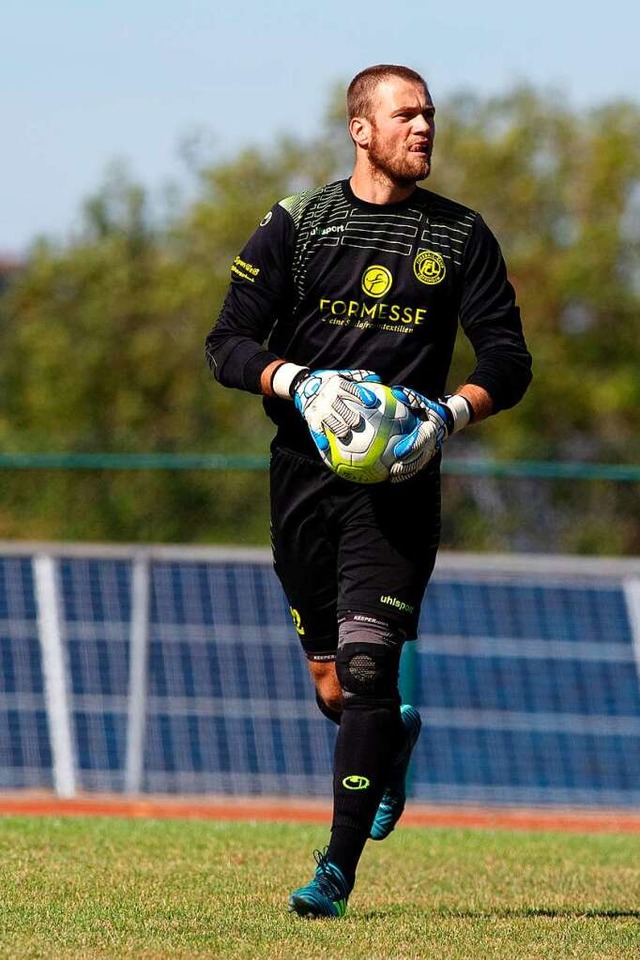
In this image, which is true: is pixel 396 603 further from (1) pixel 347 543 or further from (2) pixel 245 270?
(2) pixel 245 270

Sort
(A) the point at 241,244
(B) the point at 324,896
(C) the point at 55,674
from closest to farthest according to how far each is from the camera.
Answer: (B) the point at 324,896 → (C) the point at 55,674 → (A) the point at 241,244

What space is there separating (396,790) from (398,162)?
7.05ft

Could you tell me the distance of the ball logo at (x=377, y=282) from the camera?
18.8 ft

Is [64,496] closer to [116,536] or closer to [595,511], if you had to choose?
[116,536]

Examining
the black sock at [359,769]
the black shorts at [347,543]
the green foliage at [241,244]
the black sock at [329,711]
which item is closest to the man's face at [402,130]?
the black shorts at [347,543]

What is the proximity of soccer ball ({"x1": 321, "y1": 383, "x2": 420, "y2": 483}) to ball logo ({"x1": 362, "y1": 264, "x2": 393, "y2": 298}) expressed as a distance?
0.42m

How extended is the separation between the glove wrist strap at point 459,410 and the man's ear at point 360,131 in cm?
87

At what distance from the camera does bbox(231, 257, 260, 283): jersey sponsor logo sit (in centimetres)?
584

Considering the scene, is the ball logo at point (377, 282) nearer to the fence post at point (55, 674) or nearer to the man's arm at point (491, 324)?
the man's arm at point (491, 324)

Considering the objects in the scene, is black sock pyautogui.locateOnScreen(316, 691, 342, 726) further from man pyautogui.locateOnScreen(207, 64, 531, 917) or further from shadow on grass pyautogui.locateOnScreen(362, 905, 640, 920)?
shadow on grass pyautogui.locateOnScreen(362, 905, 640, 920)

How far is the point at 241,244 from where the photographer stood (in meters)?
33.7

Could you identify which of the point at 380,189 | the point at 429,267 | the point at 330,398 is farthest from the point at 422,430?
the point at 380,189

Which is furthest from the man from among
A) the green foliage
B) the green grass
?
the green foliage

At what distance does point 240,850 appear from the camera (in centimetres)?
736
